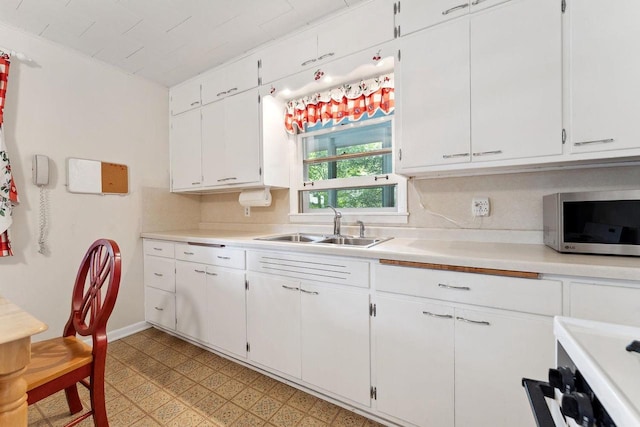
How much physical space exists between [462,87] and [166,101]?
2.82 metres

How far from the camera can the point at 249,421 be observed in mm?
1497

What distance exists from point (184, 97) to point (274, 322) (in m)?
2.35

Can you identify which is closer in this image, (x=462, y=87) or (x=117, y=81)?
(x=462, y=87)

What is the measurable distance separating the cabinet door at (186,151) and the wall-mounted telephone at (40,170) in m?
0.98

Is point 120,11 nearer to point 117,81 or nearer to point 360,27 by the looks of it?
point 117,81

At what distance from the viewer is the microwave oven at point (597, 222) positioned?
109 centimetres

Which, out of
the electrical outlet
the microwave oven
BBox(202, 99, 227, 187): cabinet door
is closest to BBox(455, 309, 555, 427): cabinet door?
the microwave oven

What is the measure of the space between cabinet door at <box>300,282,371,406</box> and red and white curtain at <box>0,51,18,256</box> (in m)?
2.02

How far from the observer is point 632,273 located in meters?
0.93

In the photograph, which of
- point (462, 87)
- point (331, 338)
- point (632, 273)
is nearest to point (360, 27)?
point (462, 87)

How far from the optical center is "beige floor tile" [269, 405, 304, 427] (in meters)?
1.48

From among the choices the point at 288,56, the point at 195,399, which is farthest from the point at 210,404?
the point at 288,56

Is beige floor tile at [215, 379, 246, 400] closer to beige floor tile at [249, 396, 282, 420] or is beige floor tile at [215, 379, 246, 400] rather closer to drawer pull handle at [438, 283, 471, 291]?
beige floor tile at [249, 396, 282, 420]

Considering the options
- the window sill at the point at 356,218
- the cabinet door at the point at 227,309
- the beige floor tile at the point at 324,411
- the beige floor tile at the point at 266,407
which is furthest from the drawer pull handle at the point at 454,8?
the beige floor tile at the point at 266,407
